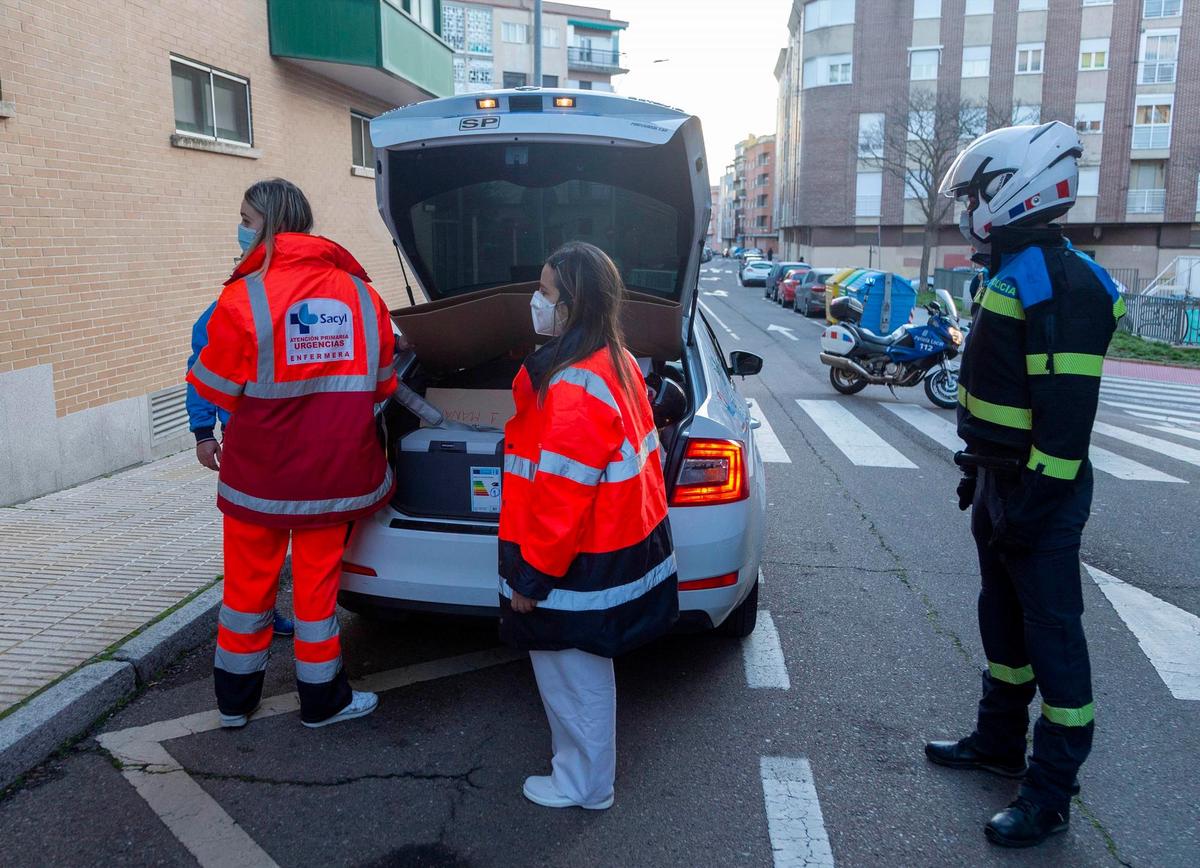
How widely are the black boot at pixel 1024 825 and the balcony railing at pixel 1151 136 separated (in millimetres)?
57863

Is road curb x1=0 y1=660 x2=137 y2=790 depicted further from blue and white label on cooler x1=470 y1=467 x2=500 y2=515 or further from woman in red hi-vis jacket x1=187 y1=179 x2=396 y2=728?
blue and white label on cooler x1=470 y1=467 x2=500 y2=515

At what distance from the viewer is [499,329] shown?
4.61m

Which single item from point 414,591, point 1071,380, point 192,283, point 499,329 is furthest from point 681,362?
point 192,283

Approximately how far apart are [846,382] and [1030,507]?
1111 centimetres

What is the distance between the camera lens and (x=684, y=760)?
3.61m

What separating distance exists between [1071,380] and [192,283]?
27.4 ft

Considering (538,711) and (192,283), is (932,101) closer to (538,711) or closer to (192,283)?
(192,283)

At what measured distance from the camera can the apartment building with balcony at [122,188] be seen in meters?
7.01

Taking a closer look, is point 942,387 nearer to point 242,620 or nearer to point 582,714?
point 582,714

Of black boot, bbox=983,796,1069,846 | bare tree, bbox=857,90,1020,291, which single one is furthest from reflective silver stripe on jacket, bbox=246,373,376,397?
bare tree, bbox=857,90,1020,291

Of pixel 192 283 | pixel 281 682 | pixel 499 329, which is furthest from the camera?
pixel 192 283

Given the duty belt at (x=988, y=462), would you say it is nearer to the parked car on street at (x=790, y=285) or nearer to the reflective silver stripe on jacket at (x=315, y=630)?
the reflective silver stripe on jacket at (x=315, y=630)

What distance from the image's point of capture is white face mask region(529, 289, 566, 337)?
10.2ft

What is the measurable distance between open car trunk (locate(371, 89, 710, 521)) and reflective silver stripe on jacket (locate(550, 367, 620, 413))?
1007mm
